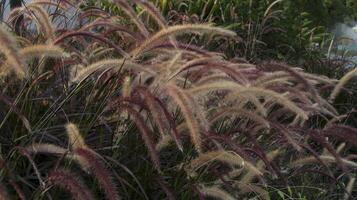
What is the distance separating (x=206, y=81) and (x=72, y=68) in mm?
604

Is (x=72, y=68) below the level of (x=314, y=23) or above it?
above

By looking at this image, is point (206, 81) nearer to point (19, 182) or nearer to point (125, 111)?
point (125, 111)

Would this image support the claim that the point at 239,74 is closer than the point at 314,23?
Yes

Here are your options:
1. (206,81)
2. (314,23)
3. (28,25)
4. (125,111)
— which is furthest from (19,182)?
(314,23)

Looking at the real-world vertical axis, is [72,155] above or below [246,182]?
above

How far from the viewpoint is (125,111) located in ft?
9.14

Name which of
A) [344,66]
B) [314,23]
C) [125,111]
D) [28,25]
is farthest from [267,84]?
[314,23]

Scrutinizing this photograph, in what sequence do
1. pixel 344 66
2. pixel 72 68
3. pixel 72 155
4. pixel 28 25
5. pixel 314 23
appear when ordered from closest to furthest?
1. pixel 72 155
2. pixel 72 68
3. pixel 28 25
4. pixel 344 66
5. pixel 314 23

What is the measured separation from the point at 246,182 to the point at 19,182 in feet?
3.27

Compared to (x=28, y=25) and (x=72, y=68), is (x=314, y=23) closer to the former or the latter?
(x=28, y=25)

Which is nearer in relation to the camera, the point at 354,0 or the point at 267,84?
the point at 267,84

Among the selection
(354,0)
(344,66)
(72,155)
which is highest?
(72,155)

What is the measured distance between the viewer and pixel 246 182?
3170 mm

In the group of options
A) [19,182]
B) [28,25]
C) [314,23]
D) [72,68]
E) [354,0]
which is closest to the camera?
[19,182]
